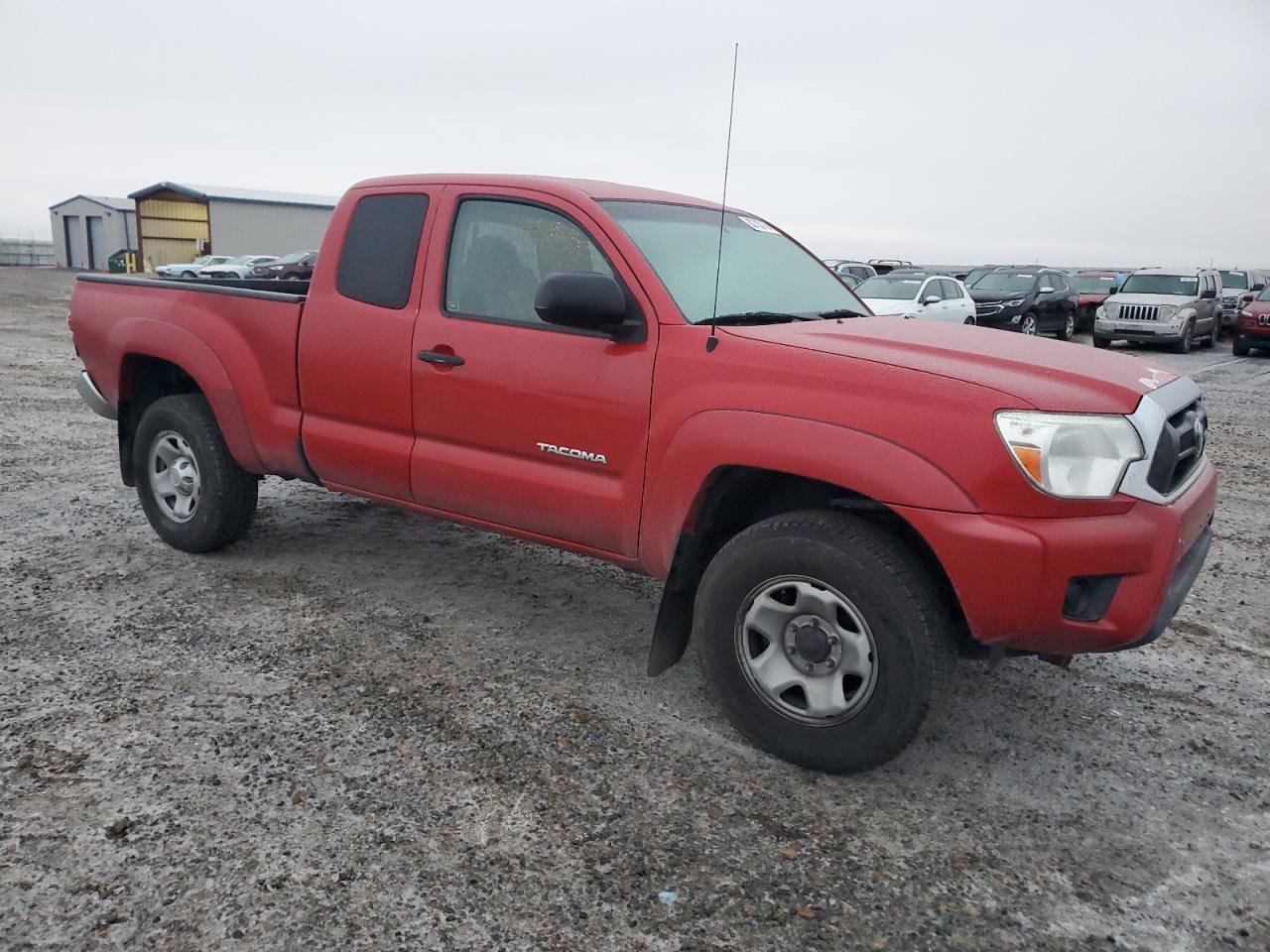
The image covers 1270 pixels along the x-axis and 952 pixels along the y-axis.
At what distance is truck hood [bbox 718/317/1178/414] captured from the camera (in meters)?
2.86

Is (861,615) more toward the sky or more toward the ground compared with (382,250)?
more toward the ground

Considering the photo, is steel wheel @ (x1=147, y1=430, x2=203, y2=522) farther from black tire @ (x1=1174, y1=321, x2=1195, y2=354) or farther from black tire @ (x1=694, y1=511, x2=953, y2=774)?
black tire @ (x1=1174, y1=321, x2=1195, y2=354)

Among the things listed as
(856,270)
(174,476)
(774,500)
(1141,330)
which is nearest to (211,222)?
(856,270)

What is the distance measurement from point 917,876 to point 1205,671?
7.17ft

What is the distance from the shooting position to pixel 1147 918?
2.56 m

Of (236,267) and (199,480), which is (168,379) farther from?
(236,267)

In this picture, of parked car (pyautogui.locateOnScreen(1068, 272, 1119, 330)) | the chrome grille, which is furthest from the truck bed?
parked car (pyautogui.locateOnScreen(1068, 272, 1119, 330))

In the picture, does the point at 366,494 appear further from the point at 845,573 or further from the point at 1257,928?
the point at 1257,928

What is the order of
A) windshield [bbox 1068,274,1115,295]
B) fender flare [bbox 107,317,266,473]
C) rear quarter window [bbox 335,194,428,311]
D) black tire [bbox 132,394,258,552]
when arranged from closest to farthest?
1. rear quarter window [bbox 335,194,428,311]
2. fender flare [bbox 107,317,266,473]
3. black tire [bbox 132,394,258,552]
4. windshield [bbox 1068,274,1115,295]

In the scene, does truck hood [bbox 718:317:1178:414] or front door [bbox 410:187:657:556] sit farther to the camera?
front door [bbox 410:187:657:556]

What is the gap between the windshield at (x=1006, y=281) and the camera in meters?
21.4

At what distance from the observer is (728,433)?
10.3 feet

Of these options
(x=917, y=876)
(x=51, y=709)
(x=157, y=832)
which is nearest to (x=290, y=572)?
(x=51, y=709)

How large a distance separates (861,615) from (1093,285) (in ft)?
91.6
